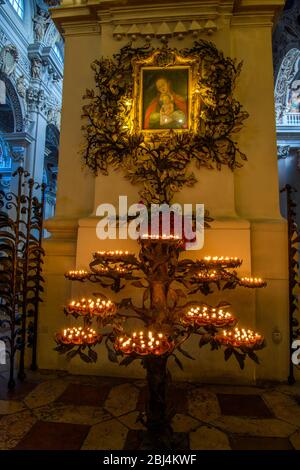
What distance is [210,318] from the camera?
5.76 feet

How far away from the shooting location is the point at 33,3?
11.1 meters

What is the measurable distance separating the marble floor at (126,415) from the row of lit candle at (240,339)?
56 cm

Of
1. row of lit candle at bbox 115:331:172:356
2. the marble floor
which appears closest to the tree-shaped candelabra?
row of lit candle at bbox 115:331:172:356

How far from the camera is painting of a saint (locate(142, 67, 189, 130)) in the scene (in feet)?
10.5

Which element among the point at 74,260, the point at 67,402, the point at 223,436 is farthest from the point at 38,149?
the point at 223,436

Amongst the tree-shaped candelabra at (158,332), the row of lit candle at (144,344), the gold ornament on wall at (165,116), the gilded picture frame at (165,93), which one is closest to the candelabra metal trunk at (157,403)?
the tree-shaped candelabra at (158,332)

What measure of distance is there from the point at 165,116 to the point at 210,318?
2.28m

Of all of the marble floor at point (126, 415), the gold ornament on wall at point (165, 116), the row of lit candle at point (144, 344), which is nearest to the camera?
the row of lit candle at point (144, 344)

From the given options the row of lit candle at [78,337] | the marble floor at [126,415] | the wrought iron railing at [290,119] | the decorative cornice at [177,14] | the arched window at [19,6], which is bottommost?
the marble floor at [126,415]

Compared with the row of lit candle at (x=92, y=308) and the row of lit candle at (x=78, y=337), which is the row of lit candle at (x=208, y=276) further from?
the row of lit candle at (x=78, y=337)

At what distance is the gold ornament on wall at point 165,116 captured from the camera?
317cm

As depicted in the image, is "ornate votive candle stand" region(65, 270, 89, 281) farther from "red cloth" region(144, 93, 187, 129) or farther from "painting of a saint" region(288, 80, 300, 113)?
"painting of a saint" region(288, 80, 300, 113)

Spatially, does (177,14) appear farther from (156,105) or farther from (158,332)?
(158,332)
